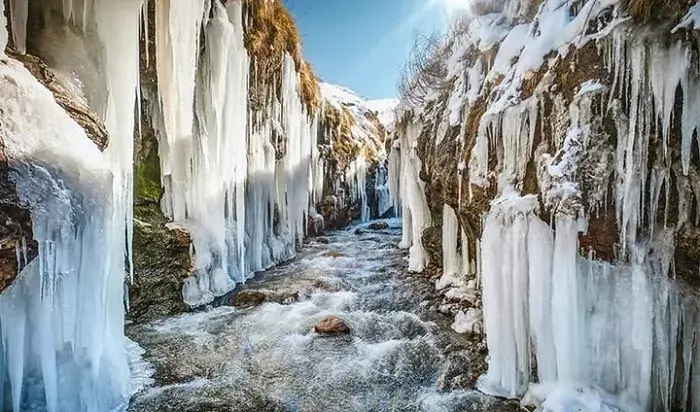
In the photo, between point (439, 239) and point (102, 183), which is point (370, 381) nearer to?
point (102, 183)

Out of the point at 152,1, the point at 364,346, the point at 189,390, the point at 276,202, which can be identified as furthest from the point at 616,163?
the point at 276,202

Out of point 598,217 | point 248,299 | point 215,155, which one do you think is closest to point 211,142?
point 215,155

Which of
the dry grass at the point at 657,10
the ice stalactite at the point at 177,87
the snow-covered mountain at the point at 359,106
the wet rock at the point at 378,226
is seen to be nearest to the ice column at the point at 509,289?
the dry grass at the point at 657,10

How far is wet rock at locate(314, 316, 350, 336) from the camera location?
23.0ft

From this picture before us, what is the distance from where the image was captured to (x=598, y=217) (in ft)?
13.0

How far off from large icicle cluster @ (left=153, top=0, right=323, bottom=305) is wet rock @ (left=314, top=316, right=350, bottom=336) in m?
2.85

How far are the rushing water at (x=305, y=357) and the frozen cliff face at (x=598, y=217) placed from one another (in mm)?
1008

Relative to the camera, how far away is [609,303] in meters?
4.03

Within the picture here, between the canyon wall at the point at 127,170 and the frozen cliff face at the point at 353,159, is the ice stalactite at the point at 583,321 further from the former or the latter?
the frozen cliff face at the point at 353,159

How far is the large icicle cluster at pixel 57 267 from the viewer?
325 centimetres

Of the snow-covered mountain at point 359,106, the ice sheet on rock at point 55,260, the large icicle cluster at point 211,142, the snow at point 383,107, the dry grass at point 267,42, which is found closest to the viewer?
the ice sheet on rock at point 55,260

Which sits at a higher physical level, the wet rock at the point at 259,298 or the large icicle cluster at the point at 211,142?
the large icicle cluster at the point at 211,142

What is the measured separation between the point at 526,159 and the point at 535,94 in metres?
0.72

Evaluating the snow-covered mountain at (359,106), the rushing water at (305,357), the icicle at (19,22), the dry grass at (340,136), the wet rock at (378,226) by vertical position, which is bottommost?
the rushing water at (305,357)
